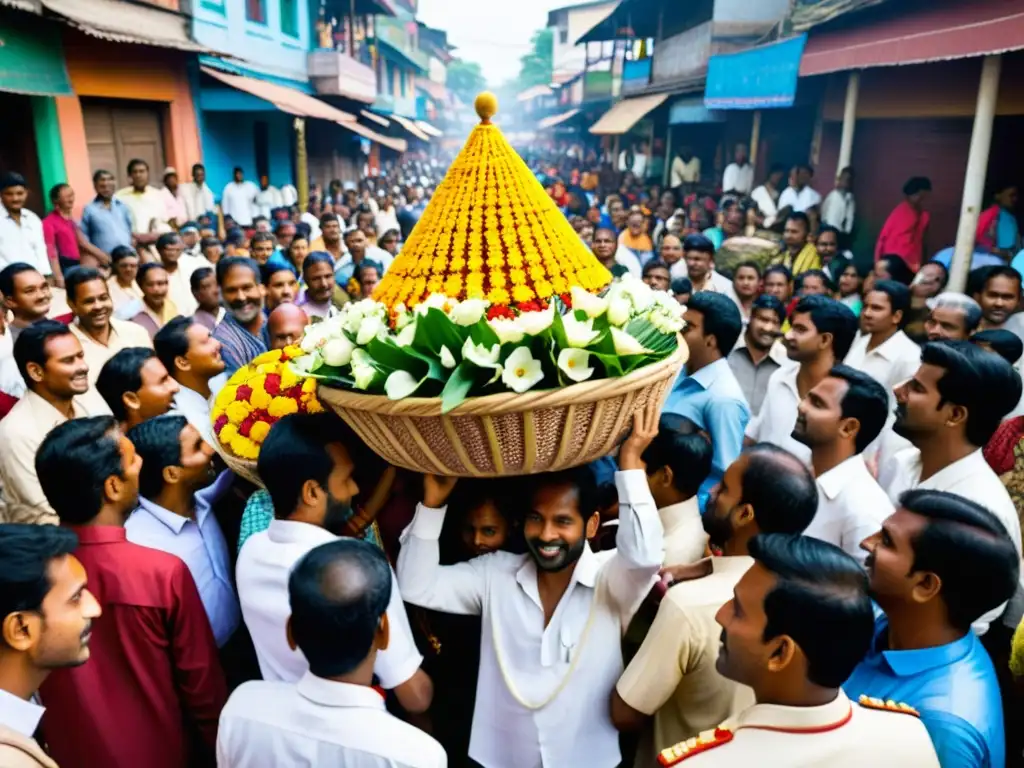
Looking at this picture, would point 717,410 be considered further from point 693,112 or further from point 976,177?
point 693,112

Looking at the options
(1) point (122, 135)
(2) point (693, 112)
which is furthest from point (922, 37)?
(1) point (122, 135)

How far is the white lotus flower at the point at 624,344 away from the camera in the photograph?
1.82m

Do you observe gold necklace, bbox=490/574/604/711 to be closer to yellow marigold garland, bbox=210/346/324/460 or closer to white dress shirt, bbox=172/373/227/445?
yellow marigold garland, bbox=210/346/324/460

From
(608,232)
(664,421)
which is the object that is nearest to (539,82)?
(608,232)

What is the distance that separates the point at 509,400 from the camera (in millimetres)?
1681

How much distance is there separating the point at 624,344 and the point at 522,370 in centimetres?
26

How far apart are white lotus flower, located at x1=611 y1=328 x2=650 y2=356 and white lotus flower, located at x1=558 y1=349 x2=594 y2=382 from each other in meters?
0.10

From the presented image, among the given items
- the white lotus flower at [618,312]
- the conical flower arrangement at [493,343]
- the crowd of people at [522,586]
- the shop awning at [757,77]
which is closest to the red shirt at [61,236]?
the crowd of people at [522,586]

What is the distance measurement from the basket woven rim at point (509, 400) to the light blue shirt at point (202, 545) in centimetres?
120

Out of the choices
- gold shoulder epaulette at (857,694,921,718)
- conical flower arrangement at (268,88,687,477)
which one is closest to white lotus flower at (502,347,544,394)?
conical flower arrangement at (268,88,687,477)

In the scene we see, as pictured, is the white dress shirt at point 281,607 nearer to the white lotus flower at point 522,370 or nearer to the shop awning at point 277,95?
the white lotus flower at point 522,370

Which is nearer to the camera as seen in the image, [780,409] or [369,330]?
[369,330]

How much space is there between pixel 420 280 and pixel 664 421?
1070 millimetres

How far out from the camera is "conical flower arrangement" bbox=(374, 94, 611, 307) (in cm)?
212
